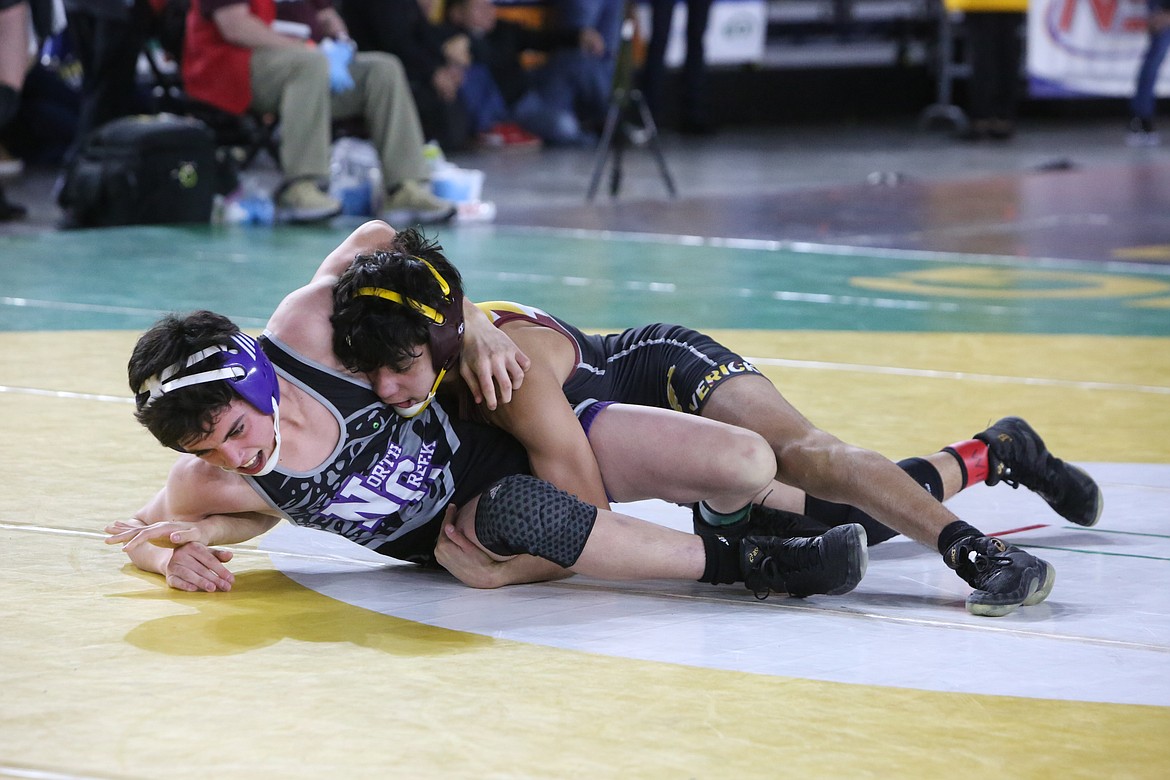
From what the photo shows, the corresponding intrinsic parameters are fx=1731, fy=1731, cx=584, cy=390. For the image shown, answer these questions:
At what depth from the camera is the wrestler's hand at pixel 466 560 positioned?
2.94 metres

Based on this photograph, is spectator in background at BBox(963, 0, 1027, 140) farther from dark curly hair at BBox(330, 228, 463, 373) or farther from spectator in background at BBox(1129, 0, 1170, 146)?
dark curly hair at BBox(330, 228, 463, 373)

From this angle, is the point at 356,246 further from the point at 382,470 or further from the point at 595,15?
the point at 595,15

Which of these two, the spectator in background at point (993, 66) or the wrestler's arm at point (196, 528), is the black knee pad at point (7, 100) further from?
the spectator in background at point (993, 66)

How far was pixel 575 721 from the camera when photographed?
2.28 m

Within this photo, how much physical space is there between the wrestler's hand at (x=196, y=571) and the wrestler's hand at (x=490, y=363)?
1.70 feet

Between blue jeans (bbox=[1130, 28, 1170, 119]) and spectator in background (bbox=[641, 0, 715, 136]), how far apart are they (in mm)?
3276

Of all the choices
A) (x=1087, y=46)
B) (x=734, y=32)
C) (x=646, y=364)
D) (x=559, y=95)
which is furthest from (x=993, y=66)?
(x=646, y=364)

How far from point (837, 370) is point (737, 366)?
1.71 m

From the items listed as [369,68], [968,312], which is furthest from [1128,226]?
[369,68]

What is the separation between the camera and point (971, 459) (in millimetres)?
3361

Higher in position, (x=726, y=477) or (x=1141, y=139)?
(x=726, y=477)

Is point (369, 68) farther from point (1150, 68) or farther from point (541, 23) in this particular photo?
point (1150, 68)

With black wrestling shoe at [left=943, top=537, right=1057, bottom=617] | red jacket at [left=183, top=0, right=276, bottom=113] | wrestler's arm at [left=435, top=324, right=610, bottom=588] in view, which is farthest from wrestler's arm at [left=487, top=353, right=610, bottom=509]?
red jacket at [left=183, top=0, right=276, bottom=113]

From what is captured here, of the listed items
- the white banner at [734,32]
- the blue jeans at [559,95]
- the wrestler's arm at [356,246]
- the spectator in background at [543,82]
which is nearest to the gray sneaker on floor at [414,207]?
the spectator in background at [543,82]
